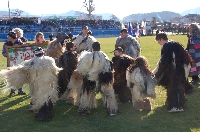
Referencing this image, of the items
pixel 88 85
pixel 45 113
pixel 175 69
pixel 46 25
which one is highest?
pixel 46 25

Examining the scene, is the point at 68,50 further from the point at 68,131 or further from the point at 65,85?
the point at 68,131

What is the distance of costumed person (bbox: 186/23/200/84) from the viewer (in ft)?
29.0

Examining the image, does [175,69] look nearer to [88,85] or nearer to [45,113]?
[88,85]

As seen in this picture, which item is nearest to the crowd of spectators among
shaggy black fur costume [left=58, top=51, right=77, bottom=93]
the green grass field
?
shaggy black fur costume [left=58, top=51, right=77, bottom=93]

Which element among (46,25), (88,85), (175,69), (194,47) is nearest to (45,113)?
(88,85)

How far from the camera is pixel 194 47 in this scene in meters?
9.21

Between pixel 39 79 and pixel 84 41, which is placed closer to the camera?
pixel 39 79

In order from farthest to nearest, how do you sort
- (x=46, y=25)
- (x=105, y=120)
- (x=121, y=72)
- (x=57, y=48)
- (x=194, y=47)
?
(x=46, y=25)
(x=194, y=47)
(x=57, y=48)
(x=121, y=72)
(x=105, y=120)

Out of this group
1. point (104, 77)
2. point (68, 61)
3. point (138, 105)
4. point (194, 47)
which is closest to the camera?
point (104, 77)

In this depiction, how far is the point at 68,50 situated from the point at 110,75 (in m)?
1.46

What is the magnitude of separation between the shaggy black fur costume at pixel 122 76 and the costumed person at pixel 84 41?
2.04 metres

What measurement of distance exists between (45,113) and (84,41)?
10.9 ft

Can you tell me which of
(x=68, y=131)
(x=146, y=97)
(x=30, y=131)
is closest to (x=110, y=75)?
(x=146, y=97)

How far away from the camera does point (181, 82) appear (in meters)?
6.52
